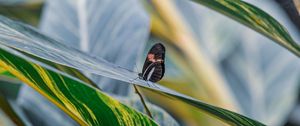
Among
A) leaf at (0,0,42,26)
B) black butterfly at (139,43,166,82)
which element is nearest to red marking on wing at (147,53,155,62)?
black butterfly at (139,43,166,82)

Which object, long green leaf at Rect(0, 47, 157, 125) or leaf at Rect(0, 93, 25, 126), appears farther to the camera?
leaf at Rect(0, 93, 25, 126)

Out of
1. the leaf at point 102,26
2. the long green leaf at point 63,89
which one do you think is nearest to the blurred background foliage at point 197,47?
the leaf at point 102,26

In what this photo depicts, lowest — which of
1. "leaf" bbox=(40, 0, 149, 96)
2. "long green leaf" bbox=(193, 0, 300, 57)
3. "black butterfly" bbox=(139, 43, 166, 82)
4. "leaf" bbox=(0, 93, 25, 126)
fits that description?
"leaf" bbox=(0, 93, 25, 126)

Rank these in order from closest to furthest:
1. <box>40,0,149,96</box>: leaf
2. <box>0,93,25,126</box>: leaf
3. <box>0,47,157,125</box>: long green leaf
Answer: <box>0,47,157,125</box>: long green leaf < <box>0,93,25,126</box>: leaf < <box>40,0,149,96</box>: leaf

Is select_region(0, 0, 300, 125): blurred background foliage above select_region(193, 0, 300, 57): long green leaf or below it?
below

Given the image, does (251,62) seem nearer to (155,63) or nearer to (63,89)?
(155,63)

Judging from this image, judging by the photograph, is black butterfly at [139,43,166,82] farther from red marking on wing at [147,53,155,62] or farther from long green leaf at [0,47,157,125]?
long green leaf at [0,47,157,125]
